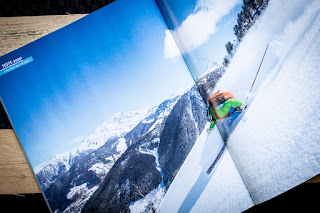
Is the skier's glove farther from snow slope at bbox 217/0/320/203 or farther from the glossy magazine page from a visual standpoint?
the glossy magazine page

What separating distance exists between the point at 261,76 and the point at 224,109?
313 millimetres

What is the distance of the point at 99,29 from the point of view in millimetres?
1090

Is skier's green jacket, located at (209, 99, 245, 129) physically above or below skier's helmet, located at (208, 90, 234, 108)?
below

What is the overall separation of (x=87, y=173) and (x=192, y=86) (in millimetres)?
985

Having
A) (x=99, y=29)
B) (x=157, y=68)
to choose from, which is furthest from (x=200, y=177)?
(x=99, y=29)

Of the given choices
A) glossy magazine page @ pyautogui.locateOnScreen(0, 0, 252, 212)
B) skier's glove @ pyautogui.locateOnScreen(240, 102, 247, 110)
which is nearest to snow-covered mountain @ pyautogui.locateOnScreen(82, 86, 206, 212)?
glossy magazine page @ pyautogui.locateOnScreen(0, 0, 252, 212)

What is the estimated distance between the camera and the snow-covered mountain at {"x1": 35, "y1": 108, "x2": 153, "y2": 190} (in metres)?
0.95

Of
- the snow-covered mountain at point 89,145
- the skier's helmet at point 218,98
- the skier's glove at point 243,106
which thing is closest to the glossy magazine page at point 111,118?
the snow-covered mountain at point 89,145

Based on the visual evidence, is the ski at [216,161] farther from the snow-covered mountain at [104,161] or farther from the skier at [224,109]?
the snow-covered mountain at [104,161]

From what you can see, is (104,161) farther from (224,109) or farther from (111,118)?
(224,109)

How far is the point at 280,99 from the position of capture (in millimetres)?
685

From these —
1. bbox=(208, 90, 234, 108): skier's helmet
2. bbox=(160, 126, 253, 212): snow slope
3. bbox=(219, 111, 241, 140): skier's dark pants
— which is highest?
bbox=(208, 90, 234, 108): skier's helmet

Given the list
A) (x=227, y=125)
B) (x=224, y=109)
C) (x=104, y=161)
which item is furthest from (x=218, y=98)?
(x=104, y=161)

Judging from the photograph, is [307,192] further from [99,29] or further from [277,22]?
[99,29]
